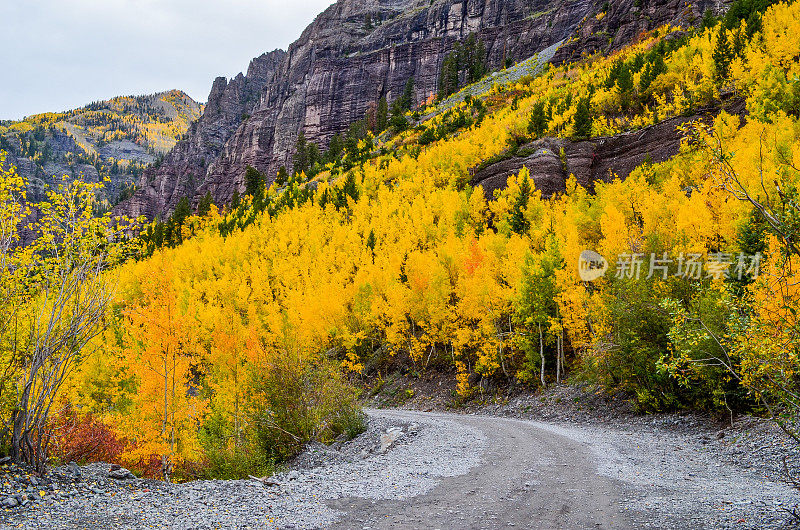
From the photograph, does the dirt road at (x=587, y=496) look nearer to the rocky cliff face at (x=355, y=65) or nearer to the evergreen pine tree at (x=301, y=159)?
the evergreen pine tree at (x=301, y=159)

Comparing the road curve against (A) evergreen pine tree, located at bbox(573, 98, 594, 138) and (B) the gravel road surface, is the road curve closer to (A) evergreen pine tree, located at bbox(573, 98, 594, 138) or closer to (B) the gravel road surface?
(B) the gravel road surface

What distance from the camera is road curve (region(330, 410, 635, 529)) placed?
749 centimetres

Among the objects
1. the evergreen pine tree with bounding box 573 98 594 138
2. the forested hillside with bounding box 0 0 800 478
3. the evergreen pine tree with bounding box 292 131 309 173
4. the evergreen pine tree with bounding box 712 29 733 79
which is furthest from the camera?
the evergreen pine tree with bounding box 292 131 309 173

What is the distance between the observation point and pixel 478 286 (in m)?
27.8

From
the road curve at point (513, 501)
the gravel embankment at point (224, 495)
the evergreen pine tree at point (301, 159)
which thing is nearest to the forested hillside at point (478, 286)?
the gravel embankment at point (224, 495)

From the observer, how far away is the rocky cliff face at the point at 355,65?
116 m

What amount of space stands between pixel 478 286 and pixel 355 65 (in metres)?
118

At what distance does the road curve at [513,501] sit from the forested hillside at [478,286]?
10.4 feet

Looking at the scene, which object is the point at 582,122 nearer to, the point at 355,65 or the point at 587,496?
the point at 587,496

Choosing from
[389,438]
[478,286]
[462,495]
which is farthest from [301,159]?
[462,495]

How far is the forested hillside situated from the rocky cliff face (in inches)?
2059

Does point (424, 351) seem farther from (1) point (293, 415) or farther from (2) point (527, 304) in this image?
(1) point (293, 415)

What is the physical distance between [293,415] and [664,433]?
13657mm

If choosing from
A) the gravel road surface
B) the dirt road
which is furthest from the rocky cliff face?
the gravel road surface
